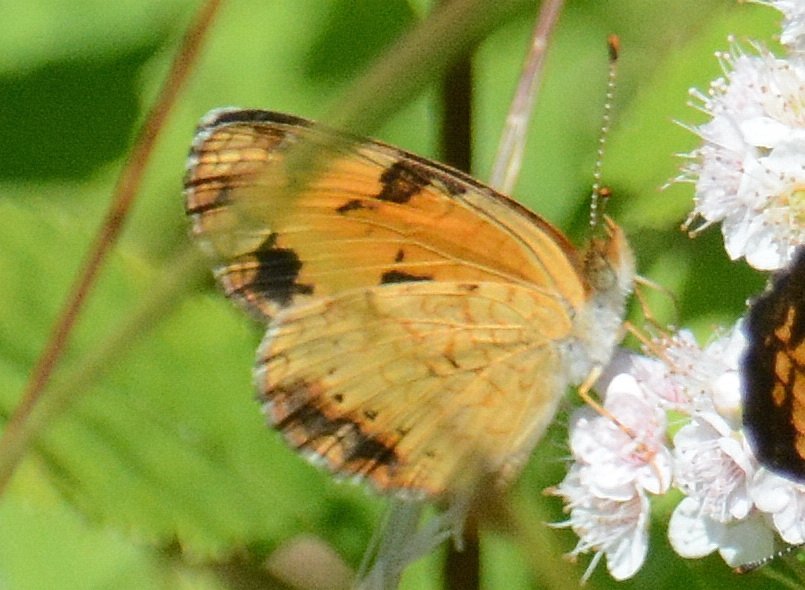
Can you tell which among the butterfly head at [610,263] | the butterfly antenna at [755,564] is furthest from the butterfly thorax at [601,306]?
the butterfly antenna at [755,564]

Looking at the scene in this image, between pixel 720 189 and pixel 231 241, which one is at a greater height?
pixel 231 241

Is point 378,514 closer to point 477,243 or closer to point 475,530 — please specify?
point 475,530

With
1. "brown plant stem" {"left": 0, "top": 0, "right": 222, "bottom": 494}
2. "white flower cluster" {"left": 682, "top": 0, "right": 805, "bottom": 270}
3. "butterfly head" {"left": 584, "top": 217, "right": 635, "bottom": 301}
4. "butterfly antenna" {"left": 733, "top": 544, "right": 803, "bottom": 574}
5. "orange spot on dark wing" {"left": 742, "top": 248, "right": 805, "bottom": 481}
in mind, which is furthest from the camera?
"butterfly head" {"left": 584, "top": 217, "right": 635, "bottom": 301}

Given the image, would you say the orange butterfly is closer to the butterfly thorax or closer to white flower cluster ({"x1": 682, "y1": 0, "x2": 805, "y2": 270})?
the butterfly thorax

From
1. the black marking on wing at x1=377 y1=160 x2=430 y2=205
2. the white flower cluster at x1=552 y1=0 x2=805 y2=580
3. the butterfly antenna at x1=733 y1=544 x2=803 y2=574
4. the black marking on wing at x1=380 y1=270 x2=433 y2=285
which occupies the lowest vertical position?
the butterfly antenna at x1=733 y1=544 x2=803 y2=574

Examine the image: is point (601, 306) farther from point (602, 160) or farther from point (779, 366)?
point (779, 366)

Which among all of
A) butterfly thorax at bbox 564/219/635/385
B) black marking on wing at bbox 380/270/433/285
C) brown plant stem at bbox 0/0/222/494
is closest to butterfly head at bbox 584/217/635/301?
butterfly thorax at bbox 564/219/635/385

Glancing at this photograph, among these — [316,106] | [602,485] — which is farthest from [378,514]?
[316,106]
